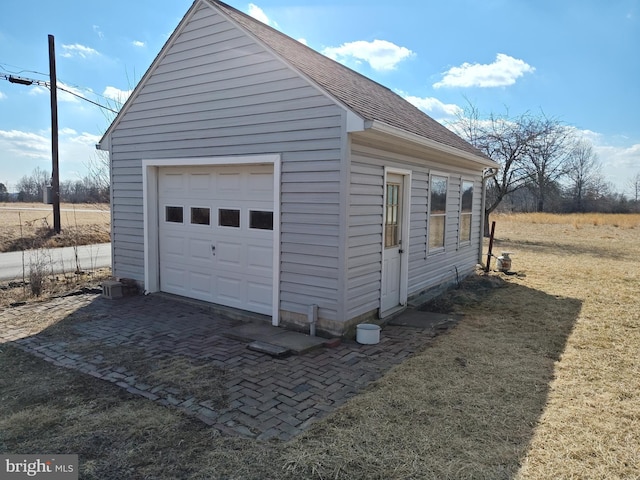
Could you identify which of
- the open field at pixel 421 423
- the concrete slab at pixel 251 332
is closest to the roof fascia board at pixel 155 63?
the open field at pixel 421 423

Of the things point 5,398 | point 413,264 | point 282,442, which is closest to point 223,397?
point 282,442

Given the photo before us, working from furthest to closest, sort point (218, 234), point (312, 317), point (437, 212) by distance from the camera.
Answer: point (437, 212), point (218, 234), point (312, 317)

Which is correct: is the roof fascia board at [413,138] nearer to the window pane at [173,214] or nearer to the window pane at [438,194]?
the window pane at [438,194]

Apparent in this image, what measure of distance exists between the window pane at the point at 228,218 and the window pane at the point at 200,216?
289mm

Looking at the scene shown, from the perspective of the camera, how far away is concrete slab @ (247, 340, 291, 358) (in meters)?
4.79

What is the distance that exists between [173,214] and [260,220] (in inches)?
83.2

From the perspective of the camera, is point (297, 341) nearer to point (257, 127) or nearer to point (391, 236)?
point (391, 236)

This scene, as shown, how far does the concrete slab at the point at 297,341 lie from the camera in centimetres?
497

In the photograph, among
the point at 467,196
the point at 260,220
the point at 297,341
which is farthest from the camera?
the point at 467,196

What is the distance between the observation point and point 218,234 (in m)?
6.76

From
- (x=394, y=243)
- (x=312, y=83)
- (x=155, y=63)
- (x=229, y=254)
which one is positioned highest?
(x=155, y=63)

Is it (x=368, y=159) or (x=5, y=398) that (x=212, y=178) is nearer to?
(x=368, y=159)

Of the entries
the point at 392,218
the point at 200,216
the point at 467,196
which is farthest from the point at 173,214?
the point at 467,196

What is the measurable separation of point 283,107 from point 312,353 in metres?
3.22
